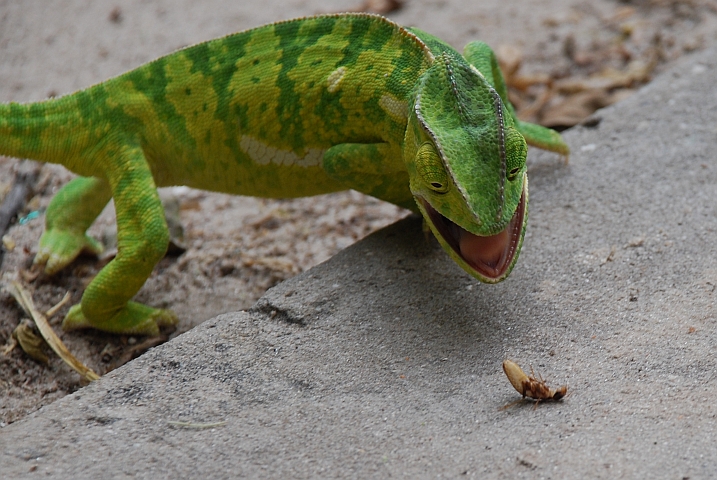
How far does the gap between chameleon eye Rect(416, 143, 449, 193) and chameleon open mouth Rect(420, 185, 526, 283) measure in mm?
216

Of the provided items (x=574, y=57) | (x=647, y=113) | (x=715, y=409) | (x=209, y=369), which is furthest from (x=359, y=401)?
(x=574, y=57)

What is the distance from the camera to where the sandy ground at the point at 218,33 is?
13.2 ft

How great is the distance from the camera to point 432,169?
268 cm

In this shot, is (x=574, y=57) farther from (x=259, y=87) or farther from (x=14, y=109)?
(x=14, y=109)

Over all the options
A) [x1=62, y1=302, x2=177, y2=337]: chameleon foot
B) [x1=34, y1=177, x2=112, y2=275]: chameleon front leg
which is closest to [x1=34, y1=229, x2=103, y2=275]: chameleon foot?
[x1=34, y1=177, x2=112, y2=275]: chameleon front leg

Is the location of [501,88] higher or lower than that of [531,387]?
higher

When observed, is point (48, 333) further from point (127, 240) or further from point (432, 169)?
point (432, 169)

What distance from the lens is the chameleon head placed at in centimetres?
260

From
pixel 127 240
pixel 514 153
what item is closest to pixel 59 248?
→ pixel 127 240

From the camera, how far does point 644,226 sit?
3.38 meters

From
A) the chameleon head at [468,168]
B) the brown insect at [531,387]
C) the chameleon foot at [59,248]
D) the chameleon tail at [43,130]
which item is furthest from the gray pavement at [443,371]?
the chameleon foot at [59,248]

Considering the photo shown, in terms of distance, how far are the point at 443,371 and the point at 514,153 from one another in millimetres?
777

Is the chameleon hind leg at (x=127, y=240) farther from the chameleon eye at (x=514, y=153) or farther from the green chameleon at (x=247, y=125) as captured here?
the chameleon eye at (x=514, y=153)

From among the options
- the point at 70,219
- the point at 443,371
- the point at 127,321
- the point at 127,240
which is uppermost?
the point at 127,240
